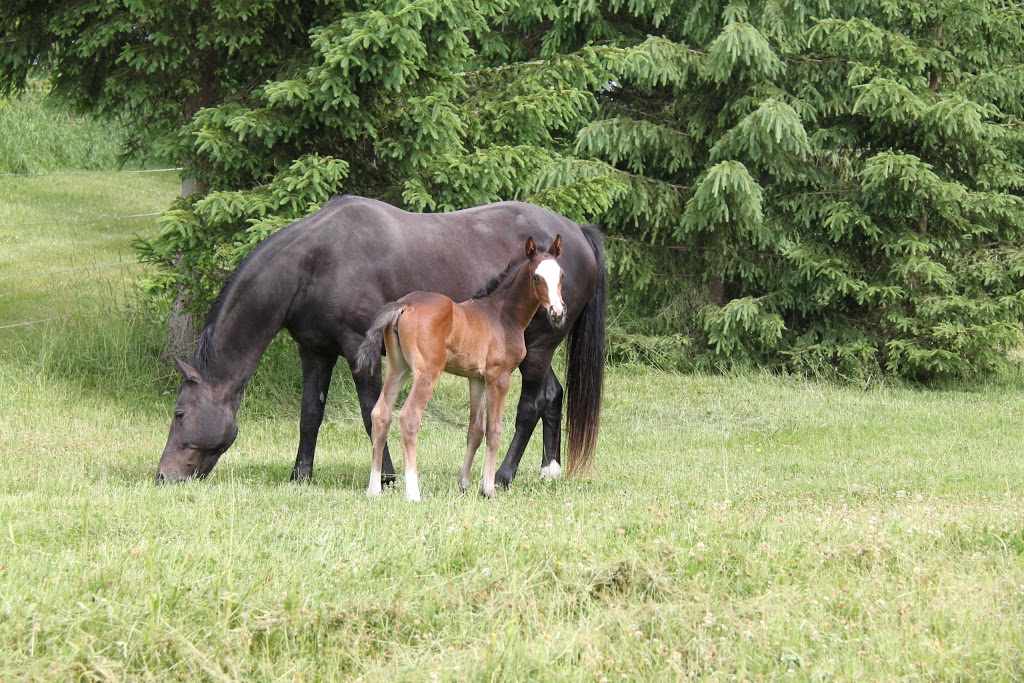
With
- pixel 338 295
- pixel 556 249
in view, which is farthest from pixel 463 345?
pixel 338 295

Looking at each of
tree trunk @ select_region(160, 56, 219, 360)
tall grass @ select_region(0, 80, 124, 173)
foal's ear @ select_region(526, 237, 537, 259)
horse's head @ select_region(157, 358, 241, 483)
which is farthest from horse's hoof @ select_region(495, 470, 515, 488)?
tall grass @ select_region(0, 80, 124, 173)

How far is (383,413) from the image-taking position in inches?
283

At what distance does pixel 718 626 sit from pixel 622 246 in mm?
10629

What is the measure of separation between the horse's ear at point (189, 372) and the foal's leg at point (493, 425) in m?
2.09

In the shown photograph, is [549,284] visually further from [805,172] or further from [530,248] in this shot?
[805,172]

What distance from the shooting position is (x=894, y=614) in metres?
4.98

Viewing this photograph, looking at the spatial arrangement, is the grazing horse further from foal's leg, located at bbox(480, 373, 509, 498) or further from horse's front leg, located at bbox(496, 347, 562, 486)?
horse's front leg, located at bbox(496, 347, 562, 486)

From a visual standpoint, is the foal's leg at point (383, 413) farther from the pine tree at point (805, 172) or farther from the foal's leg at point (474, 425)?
the pine tree at point (805, 172)

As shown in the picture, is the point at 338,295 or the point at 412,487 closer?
the point at 412,487

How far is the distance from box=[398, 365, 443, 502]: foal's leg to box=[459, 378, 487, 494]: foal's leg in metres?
0.51

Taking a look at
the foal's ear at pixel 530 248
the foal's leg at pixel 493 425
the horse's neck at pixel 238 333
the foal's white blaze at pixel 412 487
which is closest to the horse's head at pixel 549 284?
the foal's ear at pixel 530 248

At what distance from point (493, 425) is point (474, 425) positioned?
0.52 feet

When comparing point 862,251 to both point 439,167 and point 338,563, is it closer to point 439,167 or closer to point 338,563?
point 439,167

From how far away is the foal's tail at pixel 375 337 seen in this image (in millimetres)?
6832
